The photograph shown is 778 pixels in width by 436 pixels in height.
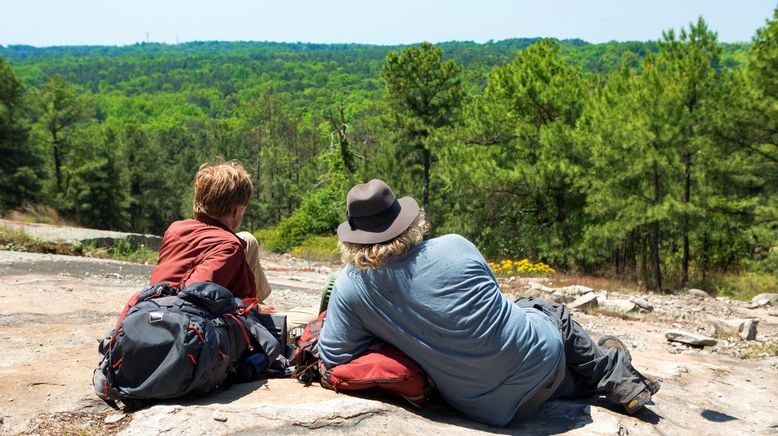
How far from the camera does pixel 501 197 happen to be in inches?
928

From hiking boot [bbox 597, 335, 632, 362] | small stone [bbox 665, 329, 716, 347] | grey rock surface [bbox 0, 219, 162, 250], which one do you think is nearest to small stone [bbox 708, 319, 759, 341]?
small stone [bbox 665, 329, 716, 347]

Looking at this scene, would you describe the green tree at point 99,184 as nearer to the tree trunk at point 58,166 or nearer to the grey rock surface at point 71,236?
the tree trunk at point 58,166

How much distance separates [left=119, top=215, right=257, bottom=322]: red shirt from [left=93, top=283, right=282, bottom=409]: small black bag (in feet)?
0.64

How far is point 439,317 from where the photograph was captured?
324 centimetres

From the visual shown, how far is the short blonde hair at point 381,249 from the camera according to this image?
3.23 metres

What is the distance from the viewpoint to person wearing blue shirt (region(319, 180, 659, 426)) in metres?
3.23

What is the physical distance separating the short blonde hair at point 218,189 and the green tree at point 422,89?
26375mm

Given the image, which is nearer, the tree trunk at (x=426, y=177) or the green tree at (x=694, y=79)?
the green tree at (x=694, y=79)

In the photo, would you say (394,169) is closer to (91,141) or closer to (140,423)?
(91,141)

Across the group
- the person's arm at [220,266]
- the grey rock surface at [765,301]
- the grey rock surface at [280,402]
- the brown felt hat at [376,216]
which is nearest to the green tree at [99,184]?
the grey rock surface at [765,301]

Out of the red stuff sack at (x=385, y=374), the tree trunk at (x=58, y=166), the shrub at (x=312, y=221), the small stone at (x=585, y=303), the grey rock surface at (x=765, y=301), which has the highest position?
the red stuff sack at (x=385, y=374)

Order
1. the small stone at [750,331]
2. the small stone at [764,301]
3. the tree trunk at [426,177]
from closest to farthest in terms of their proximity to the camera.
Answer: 1. the small stone at [750,331]
2. the small stone at [764,301]
3. the tree trunk at [426,177]

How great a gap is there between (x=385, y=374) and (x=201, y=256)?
119 centimetres

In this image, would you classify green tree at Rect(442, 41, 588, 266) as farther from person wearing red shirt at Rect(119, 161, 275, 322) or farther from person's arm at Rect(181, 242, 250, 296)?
person's arm at Rect(181, 242, 250, 296)
